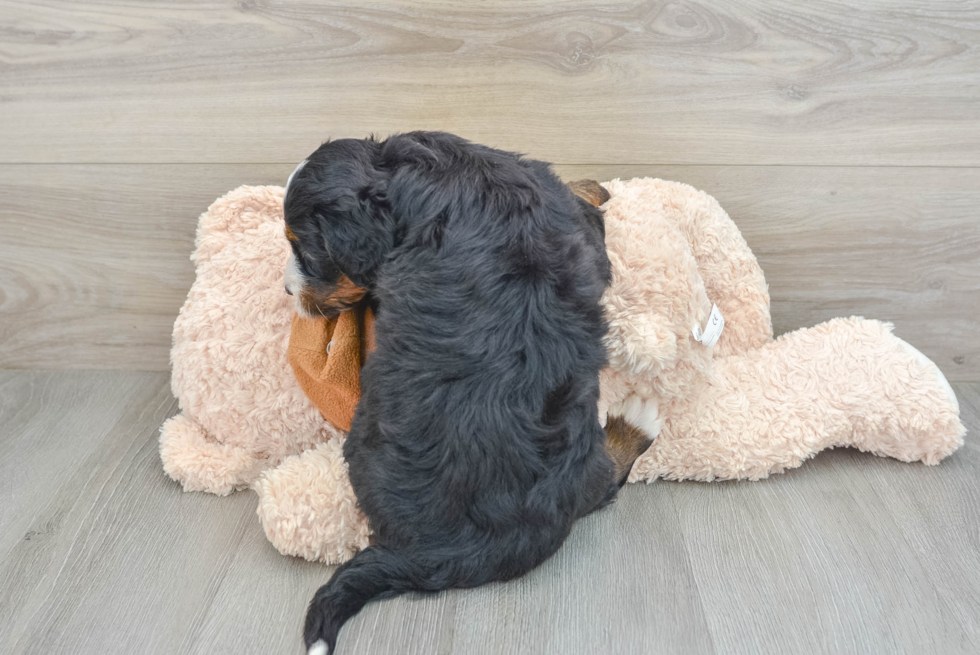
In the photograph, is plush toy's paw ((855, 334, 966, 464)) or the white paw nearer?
the white paw

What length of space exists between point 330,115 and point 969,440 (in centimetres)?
129

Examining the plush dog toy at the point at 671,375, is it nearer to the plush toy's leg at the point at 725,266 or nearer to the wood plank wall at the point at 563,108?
the plush toy's leg at the point at 725,266

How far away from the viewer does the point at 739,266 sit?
49.4 inches

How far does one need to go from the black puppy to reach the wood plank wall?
0.42 metres

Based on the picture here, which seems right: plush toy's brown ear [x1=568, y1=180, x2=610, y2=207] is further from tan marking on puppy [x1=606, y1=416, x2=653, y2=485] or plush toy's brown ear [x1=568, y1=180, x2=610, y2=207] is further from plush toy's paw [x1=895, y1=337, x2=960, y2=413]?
plush toy's paw [x1=895, y1=337, x2=960, y2=413]

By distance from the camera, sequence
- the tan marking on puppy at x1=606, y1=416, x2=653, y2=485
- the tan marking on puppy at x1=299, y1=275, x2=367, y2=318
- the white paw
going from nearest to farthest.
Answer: the white paw
the tan marking on puppy at x1=299, y1=275, x2=367, y2=318
the tan marking on puppy at x1=606, y1=416, x2=653, y2=485

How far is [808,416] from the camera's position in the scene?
1168mm

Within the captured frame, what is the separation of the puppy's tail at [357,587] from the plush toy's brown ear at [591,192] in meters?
0.58

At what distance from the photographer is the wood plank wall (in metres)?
1.24

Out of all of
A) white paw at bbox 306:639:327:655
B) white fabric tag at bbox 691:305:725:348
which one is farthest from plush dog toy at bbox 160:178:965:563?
white paw at bbox 306:639:327:655

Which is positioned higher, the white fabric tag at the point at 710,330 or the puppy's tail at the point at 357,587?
the white fabric tag at the point at 710,330

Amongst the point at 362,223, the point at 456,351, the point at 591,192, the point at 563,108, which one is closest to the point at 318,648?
the point at 456,351

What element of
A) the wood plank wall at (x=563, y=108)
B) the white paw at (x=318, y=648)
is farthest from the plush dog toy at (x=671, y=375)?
the white paw at (x=318, y=648)

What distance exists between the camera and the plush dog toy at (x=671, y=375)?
1.09 meters
